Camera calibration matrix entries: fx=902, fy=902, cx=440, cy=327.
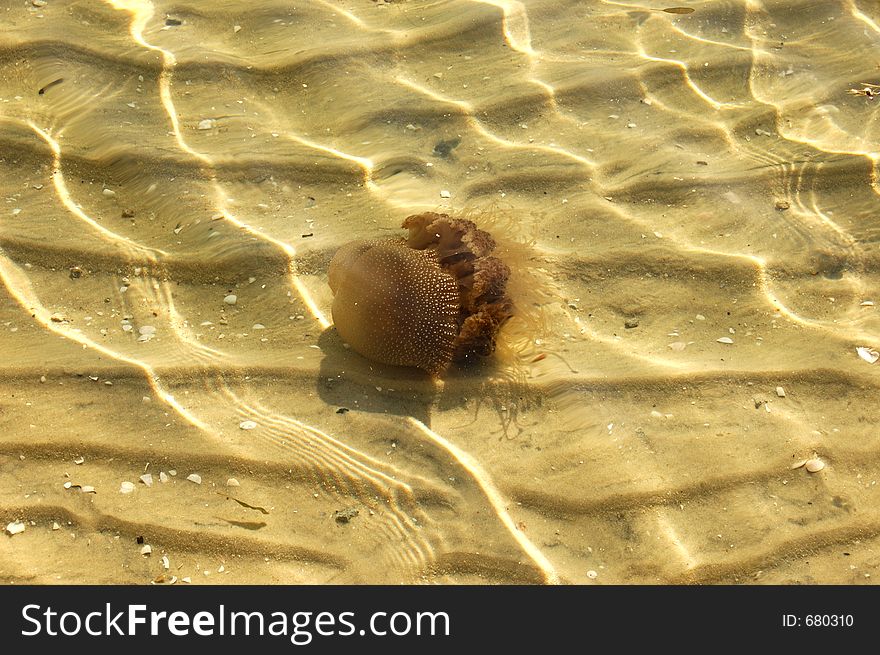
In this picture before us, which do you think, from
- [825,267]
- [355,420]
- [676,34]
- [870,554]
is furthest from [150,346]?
[676,34]

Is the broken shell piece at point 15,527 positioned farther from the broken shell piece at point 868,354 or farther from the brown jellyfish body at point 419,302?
the broken shell piece at point 868,354

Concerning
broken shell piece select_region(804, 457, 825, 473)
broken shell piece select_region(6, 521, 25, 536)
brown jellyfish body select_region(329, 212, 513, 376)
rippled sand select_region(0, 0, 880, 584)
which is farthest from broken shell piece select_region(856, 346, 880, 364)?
broken shell piece select_region(6, 521, 25, 536)

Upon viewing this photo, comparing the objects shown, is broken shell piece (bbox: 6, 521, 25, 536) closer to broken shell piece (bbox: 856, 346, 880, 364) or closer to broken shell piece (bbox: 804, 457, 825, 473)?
broken shell piece (bbox: 804, 457, 825, 473)

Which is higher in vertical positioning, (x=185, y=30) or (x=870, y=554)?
(x=185, y=30)

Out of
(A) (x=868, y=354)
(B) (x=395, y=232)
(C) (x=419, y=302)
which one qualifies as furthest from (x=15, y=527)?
(A) (x=868, y=354)

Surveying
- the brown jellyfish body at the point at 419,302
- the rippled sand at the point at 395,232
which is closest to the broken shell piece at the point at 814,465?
the rippled sand at the point at 395,232

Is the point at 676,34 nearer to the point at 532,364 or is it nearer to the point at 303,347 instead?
the point at 532,364

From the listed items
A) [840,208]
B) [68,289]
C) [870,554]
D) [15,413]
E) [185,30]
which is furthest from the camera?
[185,30]

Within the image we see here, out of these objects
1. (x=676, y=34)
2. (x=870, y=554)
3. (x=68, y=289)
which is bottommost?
(x=870, y=554)
